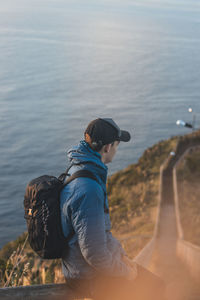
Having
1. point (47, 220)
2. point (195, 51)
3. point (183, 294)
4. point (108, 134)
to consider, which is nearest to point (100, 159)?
point (108, 134)

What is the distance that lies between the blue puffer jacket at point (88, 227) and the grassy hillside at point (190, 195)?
447 inches

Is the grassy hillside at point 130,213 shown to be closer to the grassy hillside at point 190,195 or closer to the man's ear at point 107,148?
the grassy hillside at point 190,195

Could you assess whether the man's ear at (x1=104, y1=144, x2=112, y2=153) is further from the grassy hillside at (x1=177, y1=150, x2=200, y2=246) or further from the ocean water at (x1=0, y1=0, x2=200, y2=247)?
the ocean water at (x1=0, y1=0, x2=200, y2=247)

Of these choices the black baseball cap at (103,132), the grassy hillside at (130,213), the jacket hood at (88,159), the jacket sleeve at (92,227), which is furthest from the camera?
the grassy hillside at (130,213)

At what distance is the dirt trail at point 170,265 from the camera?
17.1 feet

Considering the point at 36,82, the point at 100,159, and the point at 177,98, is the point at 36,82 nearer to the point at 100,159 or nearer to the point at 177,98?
the point at 177,98

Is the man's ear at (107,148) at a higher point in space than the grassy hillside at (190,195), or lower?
higher

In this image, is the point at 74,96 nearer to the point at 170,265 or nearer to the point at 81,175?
the point at 170,265

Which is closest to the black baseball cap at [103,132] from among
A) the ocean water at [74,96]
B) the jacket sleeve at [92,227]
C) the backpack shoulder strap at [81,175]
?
the backpack shoulder strap at [81,175]

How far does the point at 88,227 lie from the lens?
2371 millimetres

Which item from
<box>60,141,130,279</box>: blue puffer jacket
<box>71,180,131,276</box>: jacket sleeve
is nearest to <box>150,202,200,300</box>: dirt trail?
<box>60,141,130,279</box>: blue puffer jacket

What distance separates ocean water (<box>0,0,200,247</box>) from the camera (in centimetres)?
4172

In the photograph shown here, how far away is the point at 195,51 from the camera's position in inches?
4333

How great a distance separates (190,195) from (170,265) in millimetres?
11369
